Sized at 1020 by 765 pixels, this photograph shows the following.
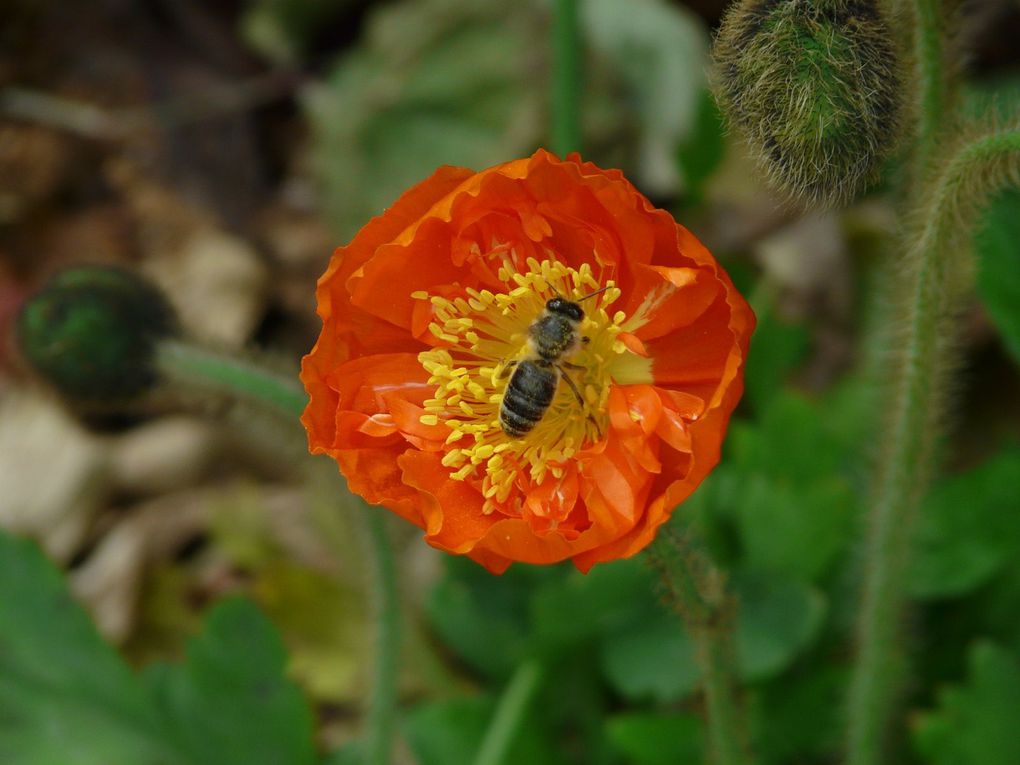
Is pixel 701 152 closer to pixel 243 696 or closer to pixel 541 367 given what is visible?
pixel 541 367

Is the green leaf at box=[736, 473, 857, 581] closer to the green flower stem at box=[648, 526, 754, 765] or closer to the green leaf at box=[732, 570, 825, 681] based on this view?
the green leaf at box=[732, 570, 825, 681]

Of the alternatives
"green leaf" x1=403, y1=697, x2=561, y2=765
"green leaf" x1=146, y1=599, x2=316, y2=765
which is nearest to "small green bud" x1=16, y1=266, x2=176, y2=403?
"green leaf" x1=146, y1=599, x2=316, y2=765

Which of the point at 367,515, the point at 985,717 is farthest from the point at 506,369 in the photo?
the point at 985,717

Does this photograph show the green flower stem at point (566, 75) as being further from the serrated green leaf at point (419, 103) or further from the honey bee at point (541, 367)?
the serrated green leaf at point (419, 103)

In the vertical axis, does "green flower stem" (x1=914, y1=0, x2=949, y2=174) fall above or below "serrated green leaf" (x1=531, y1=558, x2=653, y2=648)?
above

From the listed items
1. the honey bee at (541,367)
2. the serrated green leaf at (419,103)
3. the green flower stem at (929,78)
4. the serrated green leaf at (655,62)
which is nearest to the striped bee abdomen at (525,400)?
the honey bee at (541,367)
